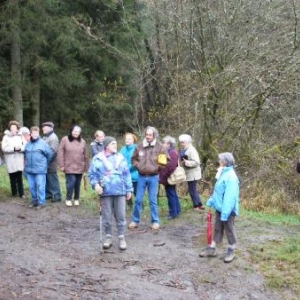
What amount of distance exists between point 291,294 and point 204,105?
25.0ft

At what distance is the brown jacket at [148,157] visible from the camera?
8516mm

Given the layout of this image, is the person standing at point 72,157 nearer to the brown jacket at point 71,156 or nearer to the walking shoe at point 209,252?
the brown jacket at point 71,156

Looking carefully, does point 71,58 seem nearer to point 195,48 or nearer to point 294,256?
point 195,48

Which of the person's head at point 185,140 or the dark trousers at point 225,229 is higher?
the person's head at point 185,140

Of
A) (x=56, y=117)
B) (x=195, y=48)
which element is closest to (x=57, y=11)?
(x=56, y=117)

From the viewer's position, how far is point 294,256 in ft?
24.3

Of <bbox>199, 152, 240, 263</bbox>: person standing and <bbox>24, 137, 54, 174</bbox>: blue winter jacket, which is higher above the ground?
<bbox>24, 137, 54, 174</bbox>: blue winter jacket

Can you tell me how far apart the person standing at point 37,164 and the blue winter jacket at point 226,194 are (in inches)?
166

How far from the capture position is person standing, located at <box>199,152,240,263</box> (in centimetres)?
699

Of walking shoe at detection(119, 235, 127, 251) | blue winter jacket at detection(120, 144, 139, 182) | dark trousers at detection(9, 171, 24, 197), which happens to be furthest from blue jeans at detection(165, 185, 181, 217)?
dark trousers at detection(9, 171, 24, 197)

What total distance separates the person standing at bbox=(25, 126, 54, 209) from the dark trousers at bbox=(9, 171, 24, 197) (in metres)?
0.72

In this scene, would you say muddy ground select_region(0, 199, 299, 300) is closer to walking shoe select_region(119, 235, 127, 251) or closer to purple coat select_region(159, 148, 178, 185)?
walking shoe select_region(119, 235, 127, 251)

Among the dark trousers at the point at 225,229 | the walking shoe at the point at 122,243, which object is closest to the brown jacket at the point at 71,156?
the walking shoe at the point at 122,243

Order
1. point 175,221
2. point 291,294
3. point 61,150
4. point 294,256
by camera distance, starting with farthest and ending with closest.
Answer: point 61,150 < point 175,221 < point 294,256 < point 291,294
